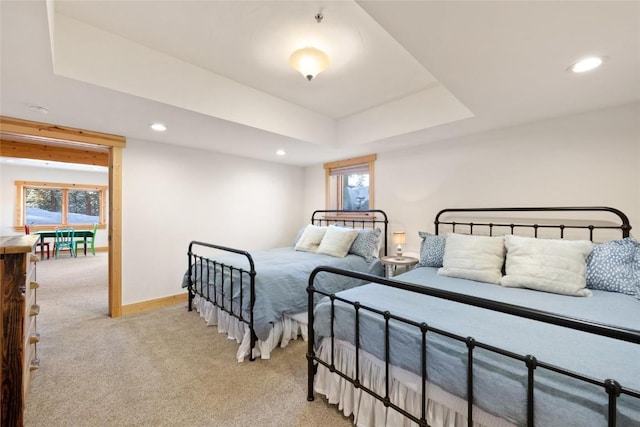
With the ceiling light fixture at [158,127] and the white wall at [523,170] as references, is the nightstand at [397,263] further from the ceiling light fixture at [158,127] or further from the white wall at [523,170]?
the ceiling light fixture at [158,127]

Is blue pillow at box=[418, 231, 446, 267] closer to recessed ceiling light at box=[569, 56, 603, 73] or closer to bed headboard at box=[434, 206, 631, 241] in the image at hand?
bed headboard at box=[434, 206, 631, 241]

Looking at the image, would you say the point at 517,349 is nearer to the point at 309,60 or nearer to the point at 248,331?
the point at 248,331

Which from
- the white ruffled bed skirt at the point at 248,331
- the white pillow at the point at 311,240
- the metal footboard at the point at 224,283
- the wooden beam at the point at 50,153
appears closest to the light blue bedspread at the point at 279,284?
the metal footboard at the point at 224,283

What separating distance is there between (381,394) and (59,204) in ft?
32.3

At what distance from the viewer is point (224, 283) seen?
8.39 feet

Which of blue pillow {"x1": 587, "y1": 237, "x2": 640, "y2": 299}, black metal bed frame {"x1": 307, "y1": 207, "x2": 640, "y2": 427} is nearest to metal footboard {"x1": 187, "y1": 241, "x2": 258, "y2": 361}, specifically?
black metal bed frame {"x1": 307, "y1": 207, "x2": 640, "y2": 427}

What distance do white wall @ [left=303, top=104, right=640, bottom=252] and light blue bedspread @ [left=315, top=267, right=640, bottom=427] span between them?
1058 mm

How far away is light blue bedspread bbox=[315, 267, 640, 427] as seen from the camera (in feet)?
2.80

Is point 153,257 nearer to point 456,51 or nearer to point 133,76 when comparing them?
point 133,76

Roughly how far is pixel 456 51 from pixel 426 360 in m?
1.61

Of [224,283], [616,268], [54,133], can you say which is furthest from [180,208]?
[616,268]

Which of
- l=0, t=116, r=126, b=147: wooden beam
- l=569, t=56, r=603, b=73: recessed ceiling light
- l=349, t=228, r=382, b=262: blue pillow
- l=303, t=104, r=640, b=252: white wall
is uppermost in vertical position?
l=569, t=56, r=603, b=73: recessed ceiling light

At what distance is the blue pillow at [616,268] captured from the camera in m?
1.73

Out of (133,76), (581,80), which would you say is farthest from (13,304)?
(581,80)
